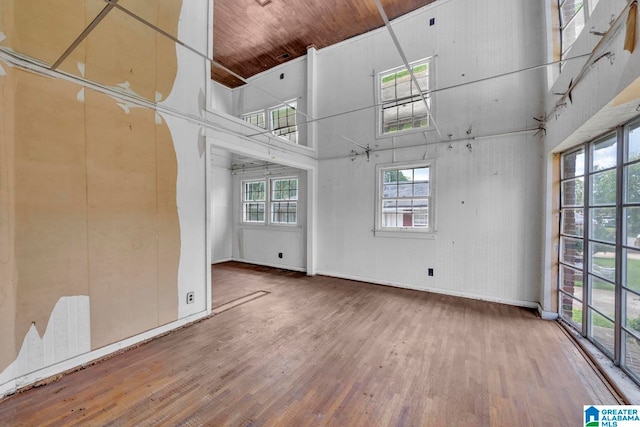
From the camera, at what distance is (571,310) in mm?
3195

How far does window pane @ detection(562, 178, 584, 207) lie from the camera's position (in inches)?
117

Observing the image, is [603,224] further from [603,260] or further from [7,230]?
[7,230]

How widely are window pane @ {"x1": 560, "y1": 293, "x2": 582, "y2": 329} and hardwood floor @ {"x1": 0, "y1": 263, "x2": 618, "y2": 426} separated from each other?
292 mm

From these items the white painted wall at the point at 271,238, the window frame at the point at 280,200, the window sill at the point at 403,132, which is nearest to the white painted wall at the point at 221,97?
the white painted wall at the point at 271,238

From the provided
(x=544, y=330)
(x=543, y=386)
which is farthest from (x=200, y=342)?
(x=544, y=330)

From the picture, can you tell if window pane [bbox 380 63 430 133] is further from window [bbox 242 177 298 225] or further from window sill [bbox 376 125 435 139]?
window [bbox 242 177 298 225]

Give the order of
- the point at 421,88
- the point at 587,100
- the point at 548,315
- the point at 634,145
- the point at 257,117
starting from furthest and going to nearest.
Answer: the point at 257,117
the point at 421,88
the point at 548,315
the point at 587,100
the point at 634,145

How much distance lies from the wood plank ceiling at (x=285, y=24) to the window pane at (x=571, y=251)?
4.58m

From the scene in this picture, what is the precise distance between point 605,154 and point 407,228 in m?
2.73

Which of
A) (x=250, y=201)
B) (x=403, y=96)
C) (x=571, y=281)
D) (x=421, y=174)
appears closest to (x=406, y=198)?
(x=421, y=174)

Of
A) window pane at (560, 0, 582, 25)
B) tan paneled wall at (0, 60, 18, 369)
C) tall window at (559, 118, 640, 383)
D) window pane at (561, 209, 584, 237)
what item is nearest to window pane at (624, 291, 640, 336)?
tall window at (559, 118, 640, 383)

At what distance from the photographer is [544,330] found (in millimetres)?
3080

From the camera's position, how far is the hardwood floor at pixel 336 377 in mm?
1766

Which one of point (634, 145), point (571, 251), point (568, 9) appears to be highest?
point (568, 9)
